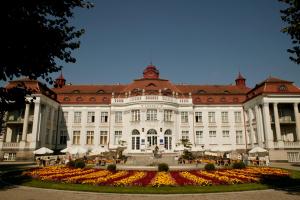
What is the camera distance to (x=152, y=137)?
4244 cm

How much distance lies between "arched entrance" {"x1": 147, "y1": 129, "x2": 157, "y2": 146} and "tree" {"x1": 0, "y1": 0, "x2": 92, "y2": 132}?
33306mm

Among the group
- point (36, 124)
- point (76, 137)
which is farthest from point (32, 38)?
point (76, 137)

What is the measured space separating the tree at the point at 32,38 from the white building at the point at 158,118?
3279 centimetres

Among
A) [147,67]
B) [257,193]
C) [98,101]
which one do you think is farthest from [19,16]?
[147,67]

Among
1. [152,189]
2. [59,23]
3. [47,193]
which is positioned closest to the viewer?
[59,23]

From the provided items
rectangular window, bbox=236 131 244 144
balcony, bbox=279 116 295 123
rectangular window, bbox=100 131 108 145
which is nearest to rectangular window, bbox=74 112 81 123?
rectangular window, bbox=100 131 108 145

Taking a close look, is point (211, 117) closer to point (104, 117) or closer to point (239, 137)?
point (239, 137)

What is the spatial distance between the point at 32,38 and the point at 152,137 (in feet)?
116

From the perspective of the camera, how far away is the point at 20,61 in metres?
8.98

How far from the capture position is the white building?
4016 cm

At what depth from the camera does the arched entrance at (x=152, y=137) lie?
42250mm

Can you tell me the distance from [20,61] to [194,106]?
42.0 meters

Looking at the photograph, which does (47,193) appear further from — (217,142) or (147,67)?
(147,67)

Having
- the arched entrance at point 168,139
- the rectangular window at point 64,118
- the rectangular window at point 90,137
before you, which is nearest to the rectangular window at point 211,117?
the arched entrance at point 168,139
